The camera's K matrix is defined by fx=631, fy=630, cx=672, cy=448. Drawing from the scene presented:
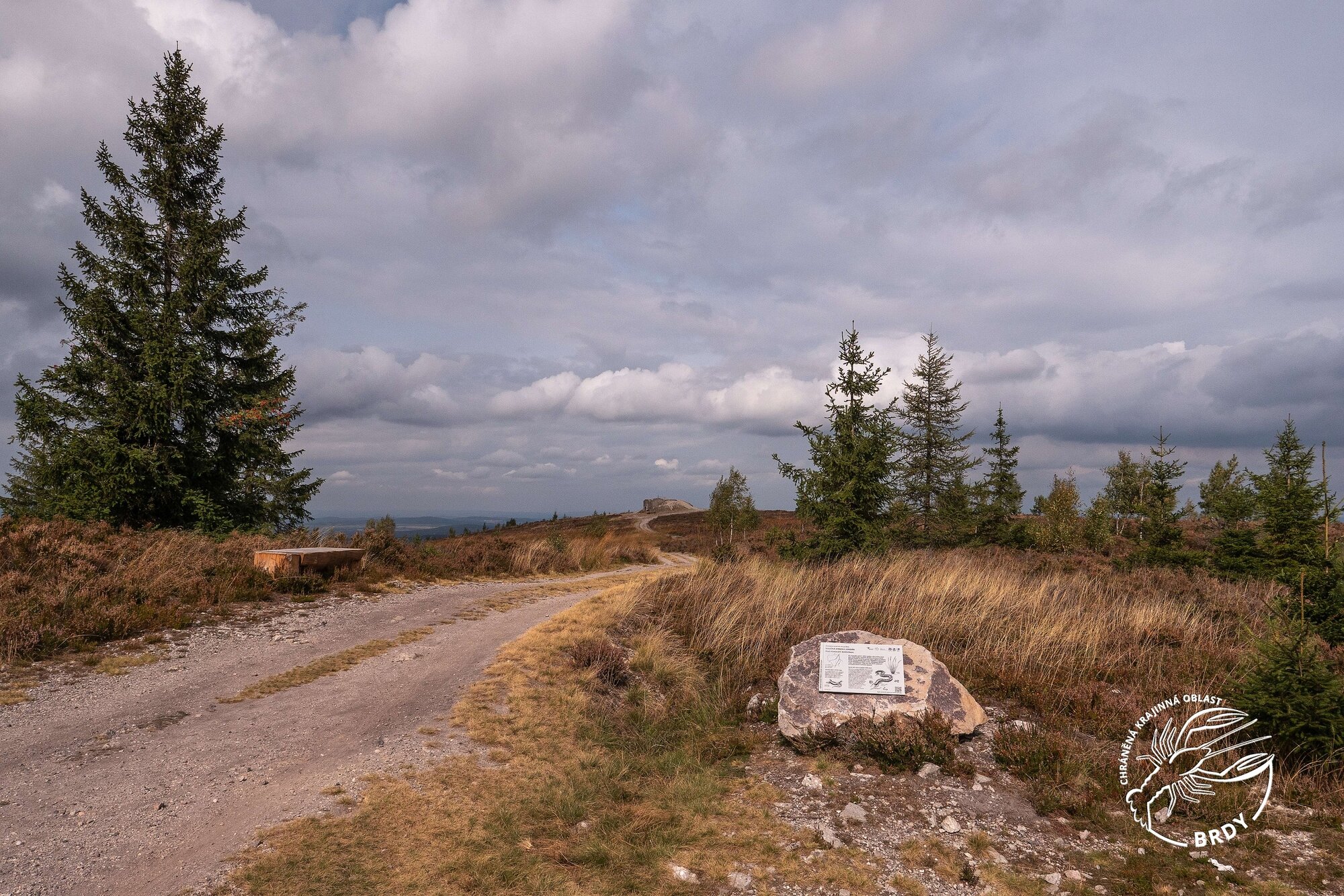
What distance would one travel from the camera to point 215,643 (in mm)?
10039

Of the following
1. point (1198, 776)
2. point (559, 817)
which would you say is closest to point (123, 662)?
point (559, 817)

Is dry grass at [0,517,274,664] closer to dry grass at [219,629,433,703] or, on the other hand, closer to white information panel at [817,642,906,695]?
dry grass at [219,629,433,703]

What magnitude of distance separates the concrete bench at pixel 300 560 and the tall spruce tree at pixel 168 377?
4.85m

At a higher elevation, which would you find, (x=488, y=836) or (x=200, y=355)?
(x=200, y=355)

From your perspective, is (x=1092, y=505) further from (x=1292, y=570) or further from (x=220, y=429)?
(x=220, y=429)

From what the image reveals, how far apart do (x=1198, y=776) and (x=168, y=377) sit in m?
22.0

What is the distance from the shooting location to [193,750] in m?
6.28

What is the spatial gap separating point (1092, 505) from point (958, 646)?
33.8 metres

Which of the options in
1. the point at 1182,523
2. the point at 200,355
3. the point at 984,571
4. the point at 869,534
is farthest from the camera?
the point at 1182,523

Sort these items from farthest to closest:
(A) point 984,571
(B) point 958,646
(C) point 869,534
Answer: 1. (C) point 869,534
2. (A) point 984,571
3. (B) point 958,646

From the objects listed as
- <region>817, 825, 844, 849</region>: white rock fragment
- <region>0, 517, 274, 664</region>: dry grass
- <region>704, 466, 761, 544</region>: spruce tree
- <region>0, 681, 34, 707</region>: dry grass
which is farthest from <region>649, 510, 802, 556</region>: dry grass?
<region>0, 681, 34, 707</region>: dry grass

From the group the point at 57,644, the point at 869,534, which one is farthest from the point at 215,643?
the point at 869,534

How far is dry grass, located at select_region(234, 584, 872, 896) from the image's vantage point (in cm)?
457

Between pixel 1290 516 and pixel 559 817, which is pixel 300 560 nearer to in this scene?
pixel 559 817
